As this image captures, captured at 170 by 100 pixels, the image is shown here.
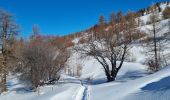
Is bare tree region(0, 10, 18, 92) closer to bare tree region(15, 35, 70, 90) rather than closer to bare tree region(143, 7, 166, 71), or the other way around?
bare tree region(15, 35, 70, 90)

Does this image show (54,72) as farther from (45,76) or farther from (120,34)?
(120,34)

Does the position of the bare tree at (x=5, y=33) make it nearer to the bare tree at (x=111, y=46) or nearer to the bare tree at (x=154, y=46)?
the bare tree at (x=111, y=46)

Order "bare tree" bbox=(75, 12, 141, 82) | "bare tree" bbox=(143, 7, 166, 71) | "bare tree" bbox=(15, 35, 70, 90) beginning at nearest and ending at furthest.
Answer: "bare tree" bbox=(15, 35, 70, 90)
"bare tree" bbox=(75, 12, 141, 82)
"bare tree" bbox=(143, 7, 166, 71)

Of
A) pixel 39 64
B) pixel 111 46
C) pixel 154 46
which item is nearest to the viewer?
pixel 39 64

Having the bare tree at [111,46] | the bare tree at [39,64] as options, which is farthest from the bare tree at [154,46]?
the bare tree at [39,64]

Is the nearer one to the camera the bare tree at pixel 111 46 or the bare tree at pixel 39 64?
the bare tree at pixel 39 64

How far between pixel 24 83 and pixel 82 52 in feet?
30.2

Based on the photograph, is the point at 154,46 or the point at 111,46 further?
the point at 154,46

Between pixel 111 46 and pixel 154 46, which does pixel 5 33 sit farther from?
pixel 154 46

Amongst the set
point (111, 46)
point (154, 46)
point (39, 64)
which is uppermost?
point (154, 46)

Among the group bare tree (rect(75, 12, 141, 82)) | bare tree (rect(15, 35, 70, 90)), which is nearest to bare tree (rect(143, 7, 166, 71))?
bare tree (rect(75, 12, 141, 82))

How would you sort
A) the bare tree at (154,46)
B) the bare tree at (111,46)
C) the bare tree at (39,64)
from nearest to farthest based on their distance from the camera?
the bare tree at (39,64)
the bare tree at (111,46)
the bare tree at (154,46)

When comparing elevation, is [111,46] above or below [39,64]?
above

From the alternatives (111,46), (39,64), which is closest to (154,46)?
(111,46)
